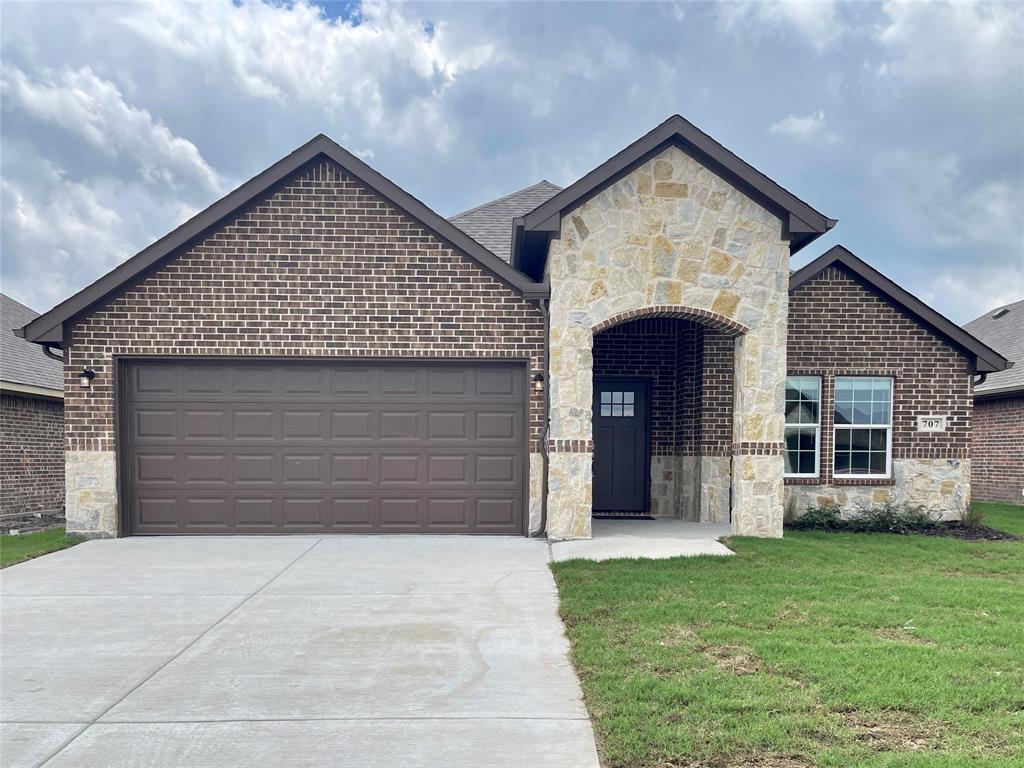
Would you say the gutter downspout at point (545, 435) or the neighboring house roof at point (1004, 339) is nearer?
the gutter downspout at point (545, 435)

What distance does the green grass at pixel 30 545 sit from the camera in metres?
8.80

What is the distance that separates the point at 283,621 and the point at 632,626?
318 centimetres

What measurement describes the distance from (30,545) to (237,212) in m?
5.85

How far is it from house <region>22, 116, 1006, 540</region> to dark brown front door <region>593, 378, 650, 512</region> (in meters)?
2.56

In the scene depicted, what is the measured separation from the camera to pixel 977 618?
6062 millimetres

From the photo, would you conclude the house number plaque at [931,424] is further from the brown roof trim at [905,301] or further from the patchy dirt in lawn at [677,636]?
the patchy dirt in lawn at [677,636]

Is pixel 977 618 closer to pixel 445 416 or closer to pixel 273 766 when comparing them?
pixel 273 766

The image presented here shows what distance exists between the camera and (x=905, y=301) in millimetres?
11703

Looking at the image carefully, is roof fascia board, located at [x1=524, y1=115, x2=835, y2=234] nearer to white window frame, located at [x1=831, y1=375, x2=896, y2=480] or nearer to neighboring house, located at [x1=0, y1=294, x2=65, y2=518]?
white window frame, located at [x1=831, y1=375, x2=896, y2=480]

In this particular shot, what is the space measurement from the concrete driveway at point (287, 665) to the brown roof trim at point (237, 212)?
368 cm

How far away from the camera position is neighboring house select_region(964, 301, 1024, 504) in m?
16.2

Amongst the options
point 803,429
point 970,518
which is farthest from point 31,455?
point 970,518

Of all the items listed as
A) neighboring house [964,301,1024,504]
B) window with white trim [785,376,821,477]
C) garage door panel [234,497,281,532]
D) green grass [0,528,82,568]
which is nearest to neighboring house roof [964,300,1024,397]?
neighboring house [964,301,1024,504]

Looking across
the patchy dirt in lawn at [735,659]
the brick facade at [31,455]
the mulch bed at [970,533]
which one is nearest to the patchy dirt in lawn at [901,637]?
the patchy dirt in lawn at [735,659]
